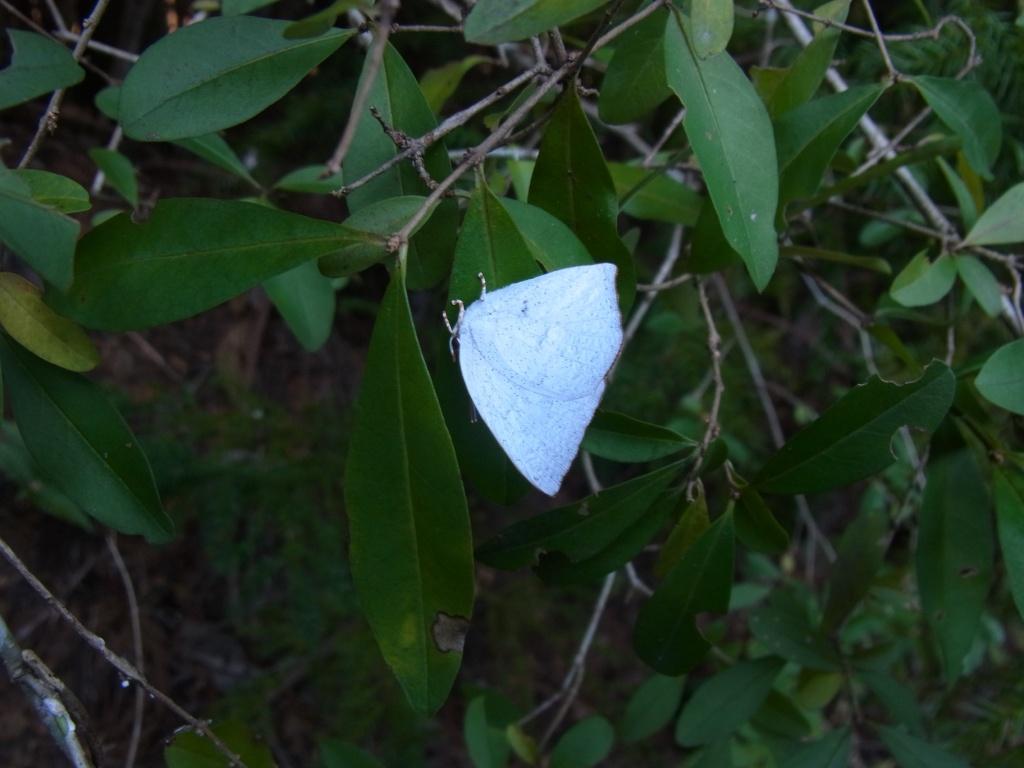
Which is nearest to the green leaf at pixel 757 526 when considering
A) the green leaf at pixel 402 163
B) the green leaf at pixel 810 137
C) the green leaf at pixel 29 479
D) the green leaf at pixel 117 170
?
the green leaf at pixel 810 137

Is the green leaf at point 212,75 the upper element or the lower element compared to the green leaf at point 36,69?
lower

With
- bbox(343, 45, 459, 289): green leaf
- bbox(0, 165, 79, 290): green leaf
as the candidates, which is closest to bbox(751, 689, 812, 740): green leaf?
bbox(343, 45, 459, 289): green leaf

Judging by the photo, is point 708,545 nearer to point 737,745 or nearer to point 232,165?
point 232,165

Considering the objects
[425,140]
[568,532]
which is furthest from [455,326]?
[568,532]

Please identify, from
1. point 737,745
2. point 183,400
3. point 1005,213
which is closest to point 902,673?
point 737,745

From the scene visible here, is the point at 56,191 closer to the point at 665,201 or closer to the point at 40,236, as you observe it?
the point at 40,236

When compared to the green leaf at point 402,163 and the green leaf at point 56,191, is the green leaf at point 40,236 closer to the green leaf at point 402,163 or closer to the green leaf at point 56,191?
the green leaf at point 56,191

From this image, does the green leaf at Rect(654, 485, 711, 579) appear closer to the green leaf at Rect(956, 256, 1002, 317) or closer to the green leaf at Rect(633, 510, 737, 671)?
the green leaf at Rect(633, 510, 737, 671)
